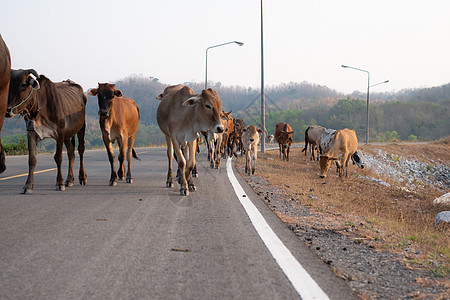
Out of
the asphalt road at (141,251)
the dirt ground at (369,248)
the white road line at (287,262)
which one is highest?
the asphalt road at (141,251)

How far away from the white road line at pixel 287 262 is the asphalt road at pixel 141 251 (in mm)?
63

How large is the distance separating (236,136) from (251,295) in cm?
2145

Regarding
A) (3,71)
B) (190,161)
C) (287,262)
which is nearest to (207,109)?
(190,161)

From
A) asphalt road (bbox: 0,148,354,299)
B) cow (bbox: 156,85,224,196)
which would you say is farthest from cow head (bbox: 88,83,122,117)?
asphalt road (bbox: 0,148,354,299)

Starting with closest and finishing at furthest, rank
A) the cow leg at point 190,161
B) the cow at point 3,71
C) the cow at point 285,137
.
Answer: the cow at point 3,71, the cow leg at point 190,161, the cow at point 285,137

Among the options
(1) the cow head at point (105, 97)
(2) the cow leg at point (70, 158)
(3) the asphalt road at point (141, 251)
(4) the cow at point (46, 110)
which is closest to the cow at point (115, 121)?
(1) the cow head at point (105, 97)

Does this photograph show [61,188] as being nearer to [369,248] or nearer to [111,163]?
[111,163]

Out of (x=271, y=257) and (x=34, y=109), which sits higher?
(x=34, y=109)

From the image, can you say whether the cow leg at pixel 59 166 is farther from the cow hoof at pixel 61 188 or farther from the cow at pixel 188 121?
the cow at pixel 188 121

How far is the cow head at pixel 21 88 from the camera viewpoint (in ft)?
28.6

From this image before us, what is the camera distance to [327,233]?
20.7 feet

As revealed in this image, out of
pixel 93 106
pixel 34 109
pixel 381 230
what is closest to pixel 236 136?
pixel 34 109

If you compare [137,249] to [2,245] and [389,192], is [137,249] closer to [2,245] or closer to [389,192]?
[2,245]

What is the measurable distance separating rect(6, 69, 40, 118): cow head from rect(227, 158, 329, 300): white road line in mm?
4520
